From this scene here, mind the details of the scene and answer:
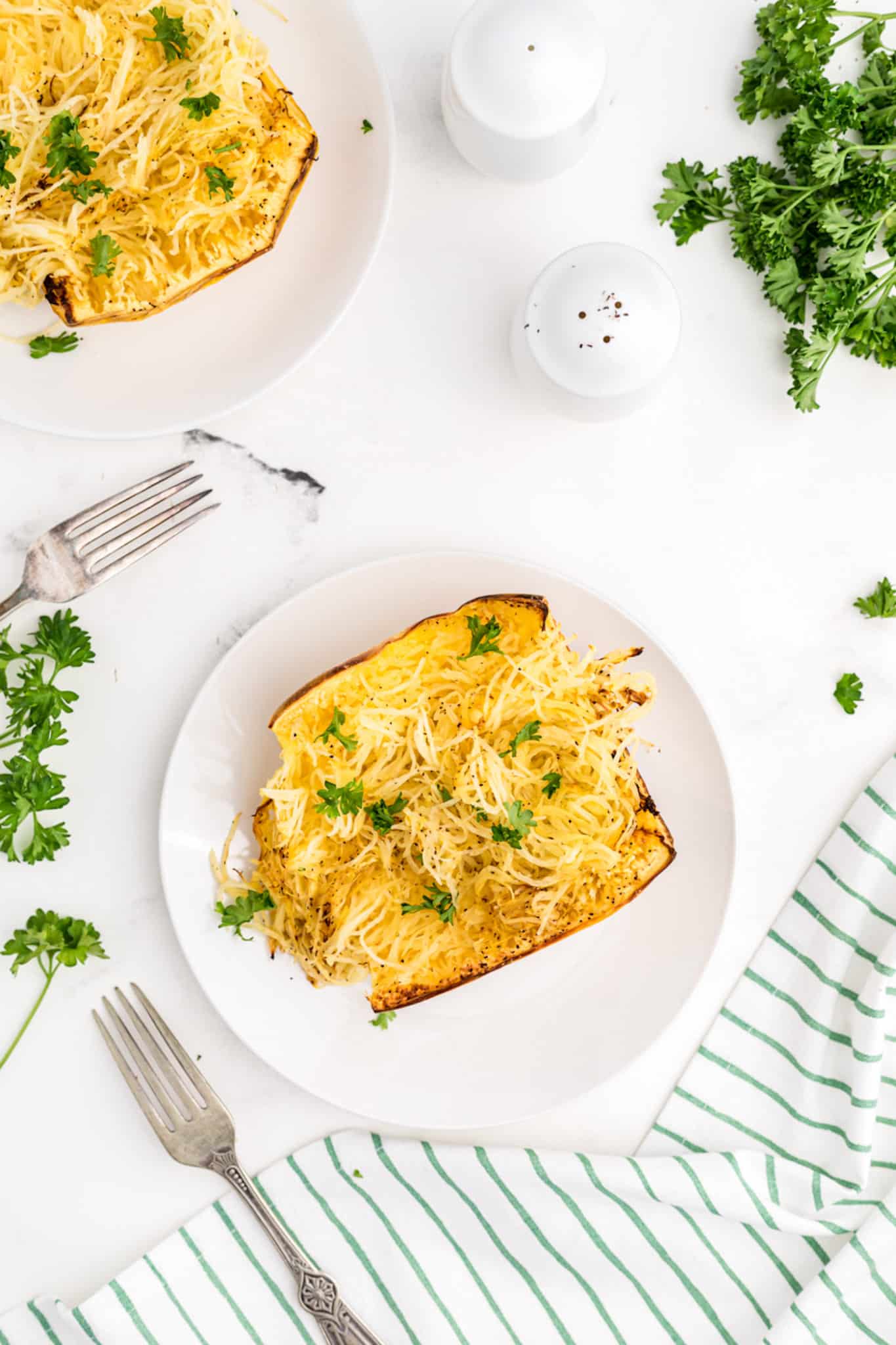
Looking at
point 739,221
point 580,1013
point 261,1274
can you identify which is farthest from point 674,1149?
point 739,221

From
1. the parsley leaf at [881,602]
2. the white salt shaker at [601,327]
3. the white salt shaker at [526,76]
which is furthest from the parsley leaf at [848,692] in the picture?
the white salt shaker at [526,76]

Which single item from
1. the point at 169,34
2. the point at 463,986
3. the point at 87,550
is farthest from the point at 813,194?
the point at 463,986

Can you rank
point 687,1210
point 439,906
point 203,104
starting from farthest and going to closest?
1. point 687,1210
2. point 439,906
3. point 203,104

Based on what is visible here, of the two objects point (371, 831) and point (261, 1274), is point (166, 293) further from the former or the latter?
point (261, 1274)

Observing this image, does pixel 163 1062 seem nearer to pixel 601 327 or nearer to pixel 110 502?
pixel 110 502

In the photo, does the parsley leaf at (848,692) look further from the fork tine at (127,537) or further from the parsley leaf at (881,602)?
the fork tine at (127,537)

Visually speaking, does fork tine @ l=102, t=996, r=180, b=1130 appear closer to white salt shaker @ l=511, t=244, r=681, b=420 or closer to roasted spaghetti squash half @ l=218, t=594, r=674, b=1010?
roasted spaghetti squash half @ l=218, t=594, r=674, b=1010
